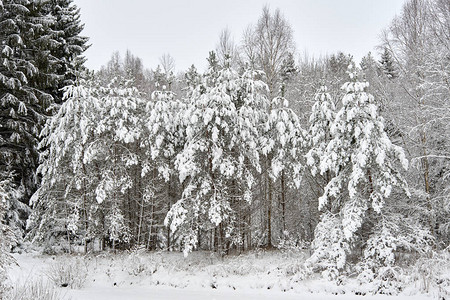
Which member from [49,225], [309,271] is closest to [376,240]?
[309,271]

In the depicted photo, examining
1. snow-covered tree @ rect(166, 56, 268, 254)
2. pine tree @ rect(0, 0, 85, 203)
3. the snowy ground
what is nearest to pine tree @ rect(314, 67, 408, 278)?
the snowy ground

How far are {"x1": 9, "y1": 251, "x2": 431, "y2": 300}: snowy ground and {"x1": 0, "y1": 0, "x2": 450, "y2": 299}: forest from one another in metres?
0.70

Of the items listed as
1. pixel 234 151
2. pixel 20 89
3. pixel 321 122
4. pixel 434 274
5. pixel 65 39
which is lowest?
pixel 434 274

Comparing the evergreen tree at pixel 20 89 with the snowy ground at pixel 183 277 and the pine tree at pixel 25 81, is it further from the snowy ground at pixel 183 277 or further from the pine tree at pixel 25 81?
the snowy ground at pixel 183 277

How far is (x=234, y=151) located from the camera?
50.7ft

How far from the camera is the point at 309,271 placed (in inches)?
451

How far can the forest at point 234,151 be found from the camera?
11648 mm

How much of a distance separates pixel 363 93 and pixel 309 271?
20.8ft

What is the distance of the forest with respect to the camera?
11.6 metres

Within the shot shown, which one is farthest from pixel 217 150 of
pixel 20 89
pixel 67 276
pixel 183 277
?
pixel 20 89

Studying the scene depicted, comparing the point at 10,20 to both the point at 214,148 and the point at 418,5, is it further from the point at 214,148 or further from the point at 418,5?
the point at 418,5

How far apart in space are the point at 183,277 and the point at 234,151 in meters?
5.78

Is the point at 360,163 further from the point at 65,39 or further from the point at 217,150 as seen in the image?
the point at 65,39

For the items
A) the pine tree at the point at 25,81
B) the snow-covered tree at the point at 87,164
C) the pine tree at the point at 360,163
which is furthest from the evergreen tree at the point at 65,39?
the pine tree at the point at 360,163
